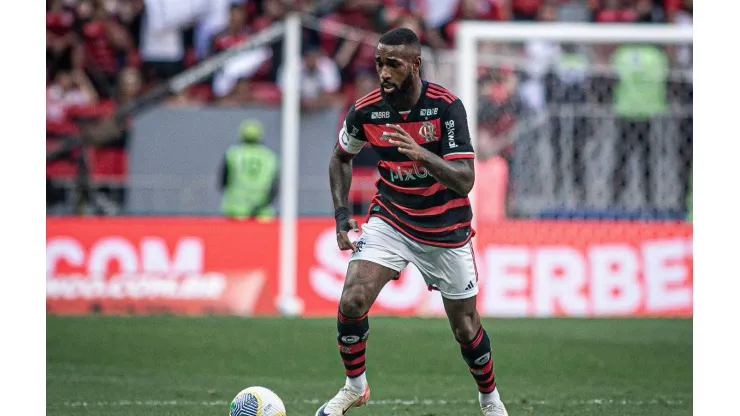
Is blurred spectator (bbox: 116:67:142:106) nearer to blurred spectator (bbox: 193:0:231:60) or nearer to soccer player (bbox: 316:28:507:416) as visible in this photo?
blurred spectator (bbox: 193:0:231:60)

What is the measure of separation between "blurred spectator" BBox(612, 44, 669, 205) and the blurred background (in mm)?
27

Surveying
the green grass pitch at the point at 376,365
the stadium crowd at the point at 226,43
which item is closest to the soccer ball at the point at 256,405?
the green grass pitch at the point at 376,365

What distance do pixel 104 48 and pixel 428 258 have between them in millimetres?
13117

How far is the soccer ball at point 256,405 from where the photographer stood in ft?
21.8

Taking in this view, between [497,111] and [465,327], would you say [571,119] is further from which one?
→ [465,327]

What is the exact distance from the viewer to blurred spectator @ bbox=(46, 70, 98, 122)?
18.2 m

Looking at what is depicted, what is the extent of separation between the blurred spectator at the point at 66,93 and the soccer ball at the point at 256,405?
12270mm

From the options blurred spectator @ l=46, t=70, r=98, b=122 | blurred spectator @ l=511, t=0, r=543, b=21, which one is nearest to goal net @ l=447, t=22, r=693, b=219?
blurred spectator @ l=511, t=0, r=543, b=21

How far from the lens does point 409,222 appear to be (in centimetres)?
702

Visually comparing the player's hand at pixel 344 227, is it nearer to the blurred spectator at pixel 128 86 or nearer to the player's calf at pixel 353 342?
the player's calf at pixel 353 342

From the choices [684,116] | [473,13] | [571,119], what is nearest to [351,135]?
[571,119]
